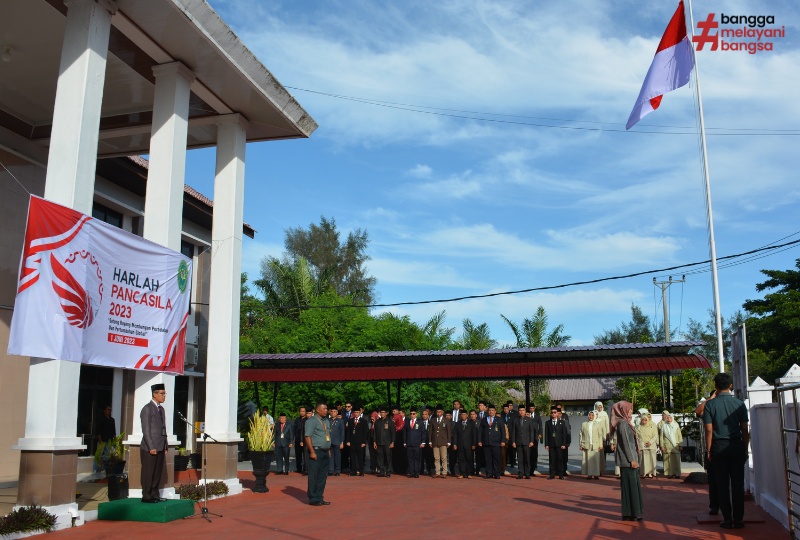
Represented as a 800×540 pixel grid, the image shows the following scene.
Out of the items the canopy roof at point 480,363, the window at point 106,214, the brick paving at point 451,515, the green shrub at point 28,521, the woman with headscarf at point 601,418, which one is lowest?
the brick paving at point 451,515

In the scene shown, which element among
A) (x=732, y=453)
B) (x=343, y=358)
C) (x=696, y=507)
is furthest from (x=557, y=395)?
(x=732, y=453)

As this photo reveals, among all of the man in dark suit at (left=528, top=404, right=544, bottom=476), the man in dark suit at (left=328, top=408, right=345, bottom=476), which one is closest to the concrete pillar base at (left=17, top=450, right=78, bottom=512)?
the man in dark suit at (left=328, top=408, right=345, bottom=476)

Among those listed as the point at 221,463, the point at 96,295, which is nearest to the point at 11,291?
the point at 221,463

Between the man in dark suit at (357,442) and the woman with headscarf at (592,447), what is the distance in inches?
228

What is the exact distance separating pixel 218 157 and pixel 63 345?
6704mm

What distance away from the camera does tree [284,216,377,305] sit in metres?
48.7

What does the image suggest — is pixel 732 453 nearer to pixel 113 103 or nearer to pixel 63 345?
pixel 63 345

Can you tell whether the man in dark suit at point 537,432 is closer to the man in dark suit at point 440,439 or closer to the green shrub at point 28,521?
the man in dark suit at point 440,439

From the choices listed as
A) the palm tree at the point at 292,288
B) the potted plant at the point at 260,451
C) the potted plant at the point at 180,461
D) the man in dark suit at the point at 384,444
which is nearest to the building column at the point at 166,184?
the potted plant at the point at 260,451

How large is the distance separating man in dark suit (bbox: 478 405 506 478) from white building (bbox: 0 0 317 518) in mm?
7021

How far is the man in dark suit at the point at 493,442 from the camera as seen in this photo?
18094 millimetres

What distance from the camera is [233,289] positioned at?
14.3 metres

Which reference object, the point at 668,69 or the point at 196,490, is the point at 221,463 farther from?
the point at 668,69

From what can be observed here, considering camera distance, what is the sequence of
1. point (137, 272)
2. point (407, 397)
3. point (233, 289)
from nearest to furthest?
point (137, 272)
point (233, 289)
point (407, 397)
